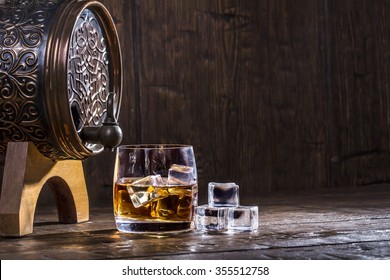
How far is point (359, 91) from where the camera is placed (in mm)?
2533

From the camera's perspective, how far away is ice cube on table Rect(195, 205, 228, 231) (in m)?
1.51

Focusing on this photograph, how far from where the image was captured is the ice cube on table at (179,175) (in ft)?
4.78

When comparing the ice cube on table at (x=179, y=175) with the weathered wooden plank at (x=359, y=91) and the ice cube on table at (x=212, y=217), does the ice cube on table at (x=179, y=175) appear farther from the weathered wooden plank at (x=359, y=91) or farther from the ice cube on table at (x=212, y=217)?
the weathered wooden plank at (x=359, y=91)

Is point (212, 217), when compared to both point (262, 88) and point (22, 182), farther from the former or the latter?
point (262, 88)

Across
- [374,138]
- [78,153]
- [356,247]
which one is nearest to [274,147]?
[374,138]

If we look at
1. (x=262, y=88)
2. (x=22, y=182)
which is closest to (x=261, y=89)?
(x=262, y=88)

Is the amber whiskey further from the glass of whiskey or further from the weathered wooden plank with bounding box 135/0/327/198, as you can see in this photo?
the weathered wooden plank with bounding box 135/0/327/198

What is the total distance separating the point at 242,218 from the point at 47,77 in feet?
1.43

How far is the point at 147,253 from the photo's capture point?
131 cm

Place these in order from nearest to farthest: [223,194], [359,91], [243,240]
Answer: [243,240], [223,194], [359,91]

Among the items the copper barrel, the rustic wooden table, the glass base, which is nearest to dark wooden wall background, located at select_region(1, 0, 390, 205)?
the rustic wooden table

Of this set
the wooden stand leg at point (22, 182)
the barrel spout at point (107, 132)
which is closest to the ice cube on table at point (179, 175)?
the barrel spout at point (107, 132)

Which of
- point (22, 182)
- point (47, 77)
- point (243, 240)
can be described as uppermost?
point (47, 77)
